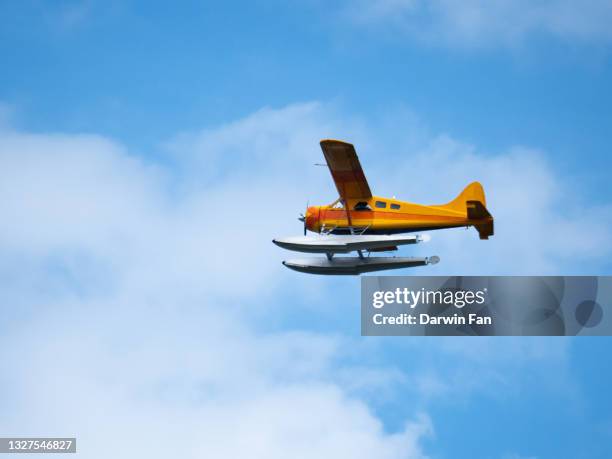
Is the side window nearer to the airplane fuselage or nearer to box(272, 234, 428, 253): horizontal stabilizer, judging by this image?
the airplane fuselage

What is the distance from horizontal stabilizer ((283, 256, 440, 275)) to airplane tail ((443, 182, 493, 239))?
2.01 meters

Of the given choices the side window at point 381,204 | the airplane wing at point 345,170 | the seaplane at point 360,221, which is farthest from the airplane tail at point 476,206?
the airplane wing at point 345,170

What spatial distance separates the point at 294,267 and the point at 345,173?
3786mm

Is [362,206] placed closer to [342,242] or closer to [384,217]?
[384,217]

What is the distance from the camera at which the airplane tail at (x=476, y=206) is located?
41969 mm

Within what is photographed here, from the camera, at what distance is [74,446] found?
3812 cm

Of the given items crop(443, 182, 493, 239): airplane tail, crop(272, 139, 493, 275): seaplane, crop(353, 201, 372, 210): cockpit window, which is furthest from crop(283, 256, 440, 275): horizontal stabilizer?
crop(443, 182, 493, 239): airplane tail

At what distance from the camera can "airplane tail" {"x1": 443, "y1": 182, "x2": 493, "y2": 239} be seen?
1652 inches

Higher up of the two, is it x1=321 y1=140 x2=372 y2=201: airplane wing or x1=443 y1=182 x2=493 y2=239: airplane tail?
x1=321 y1=140 x2=372 y2=201: airplane wing

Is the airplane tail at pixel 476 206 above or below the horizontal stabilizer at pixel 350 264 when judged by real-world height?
above

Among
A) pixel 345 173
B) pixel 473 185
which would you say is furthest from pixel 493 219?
pixel 345 173

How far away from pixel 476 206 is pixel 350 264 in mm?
4610

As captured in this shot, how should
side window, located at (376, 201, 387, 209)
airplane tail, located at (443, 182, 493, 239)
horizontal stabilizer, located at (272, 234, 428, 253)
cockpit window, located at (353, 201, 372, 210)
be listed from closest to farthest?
horizontal stabilizer, located at (272, 234, 428, 253) → airplane tail, located at (443, 182, 493, 239) → side window, located at (376, 201, 387, 209) → cockpit window, located at (353, 201, 372, 210)

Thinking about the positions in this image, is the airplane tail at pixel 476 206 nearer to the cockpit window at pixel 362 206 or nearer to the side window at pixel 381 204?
the side window at pixel 381 204
